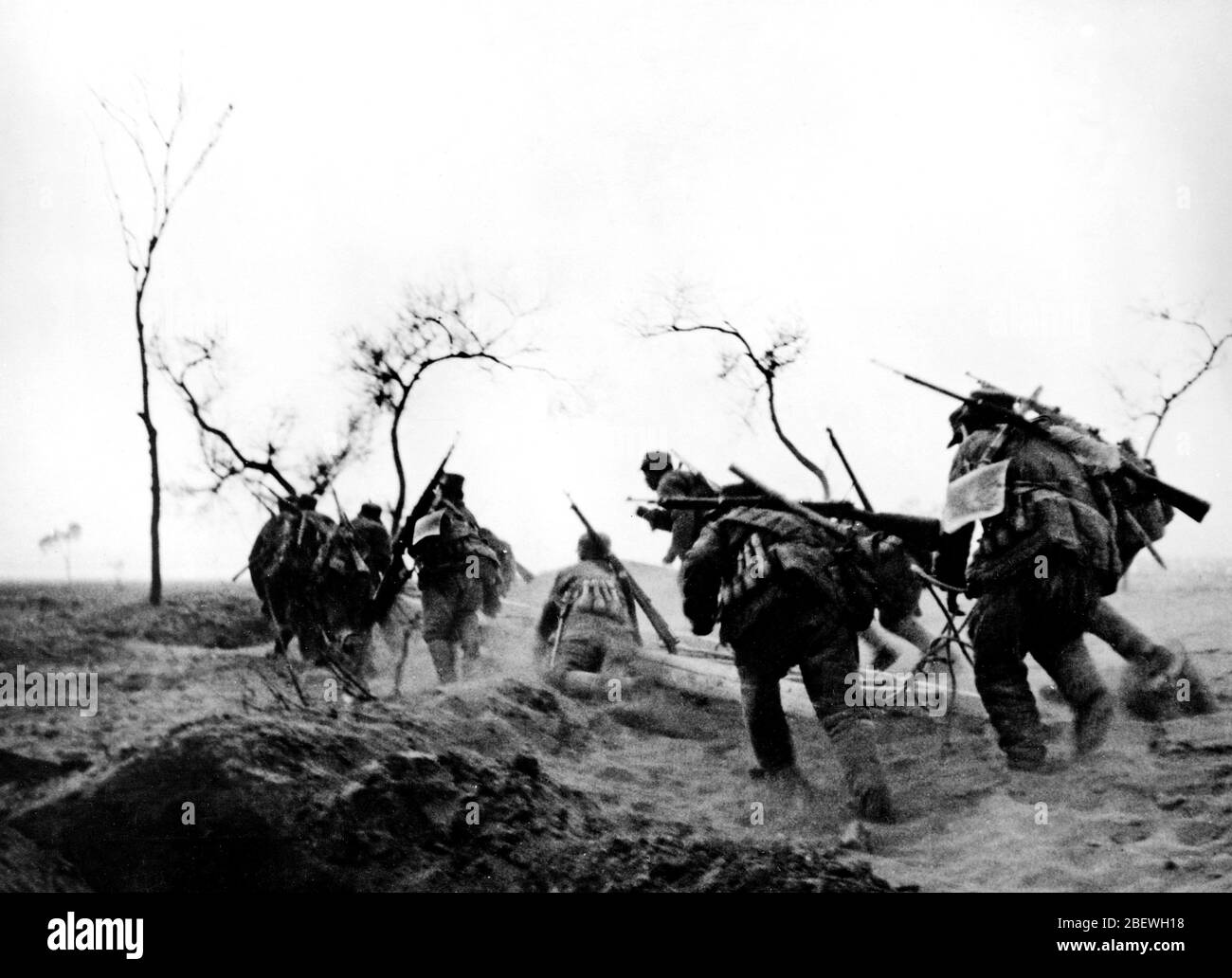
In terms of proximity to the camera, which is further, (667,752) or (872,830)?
(667,752)

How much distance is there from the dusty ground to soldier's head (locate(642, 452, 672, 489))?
1.24 m

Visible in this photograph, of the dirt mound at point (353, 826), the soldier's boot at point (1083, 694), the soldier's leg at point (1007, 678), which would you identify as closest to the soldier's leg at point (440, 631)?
the dirt mound at point (353, 826)

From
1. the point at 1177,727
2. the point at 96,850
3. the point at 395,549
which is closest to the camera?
the point at 96,850

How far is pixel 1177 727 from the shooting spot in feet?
23.1

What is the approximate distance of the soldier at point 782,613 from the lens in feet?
23.0

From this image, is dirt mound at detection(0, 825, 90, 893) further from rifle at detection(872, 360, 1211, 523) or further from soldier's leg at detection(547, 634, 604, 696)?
rifle at detection(872, 360, 1211, 523)

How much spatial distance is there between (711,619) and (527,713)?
1.06 metres

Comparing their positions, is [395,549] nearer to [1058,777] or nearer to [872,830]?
[872,830]

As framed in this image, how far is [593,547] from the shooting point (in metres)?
7.96

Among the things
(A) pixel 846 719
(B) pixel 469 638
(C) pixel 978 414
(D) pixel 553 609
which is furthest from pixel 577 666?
(C) pixel 978 414

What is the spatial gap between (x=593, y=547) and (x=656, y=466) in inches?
22.6

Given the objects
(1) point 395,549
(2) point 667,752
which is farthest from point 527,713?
(1) point 395,549

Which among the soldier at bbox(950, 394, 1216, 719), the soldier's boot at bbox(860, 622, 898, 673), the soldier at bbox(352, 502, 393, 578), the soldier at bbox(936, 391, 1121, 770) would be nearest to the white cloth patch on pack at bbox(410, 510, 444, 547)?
the soldier at bbox(352, 502, 393, 578)

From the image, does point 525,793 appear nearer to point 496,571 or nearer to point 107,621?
point 496,571
